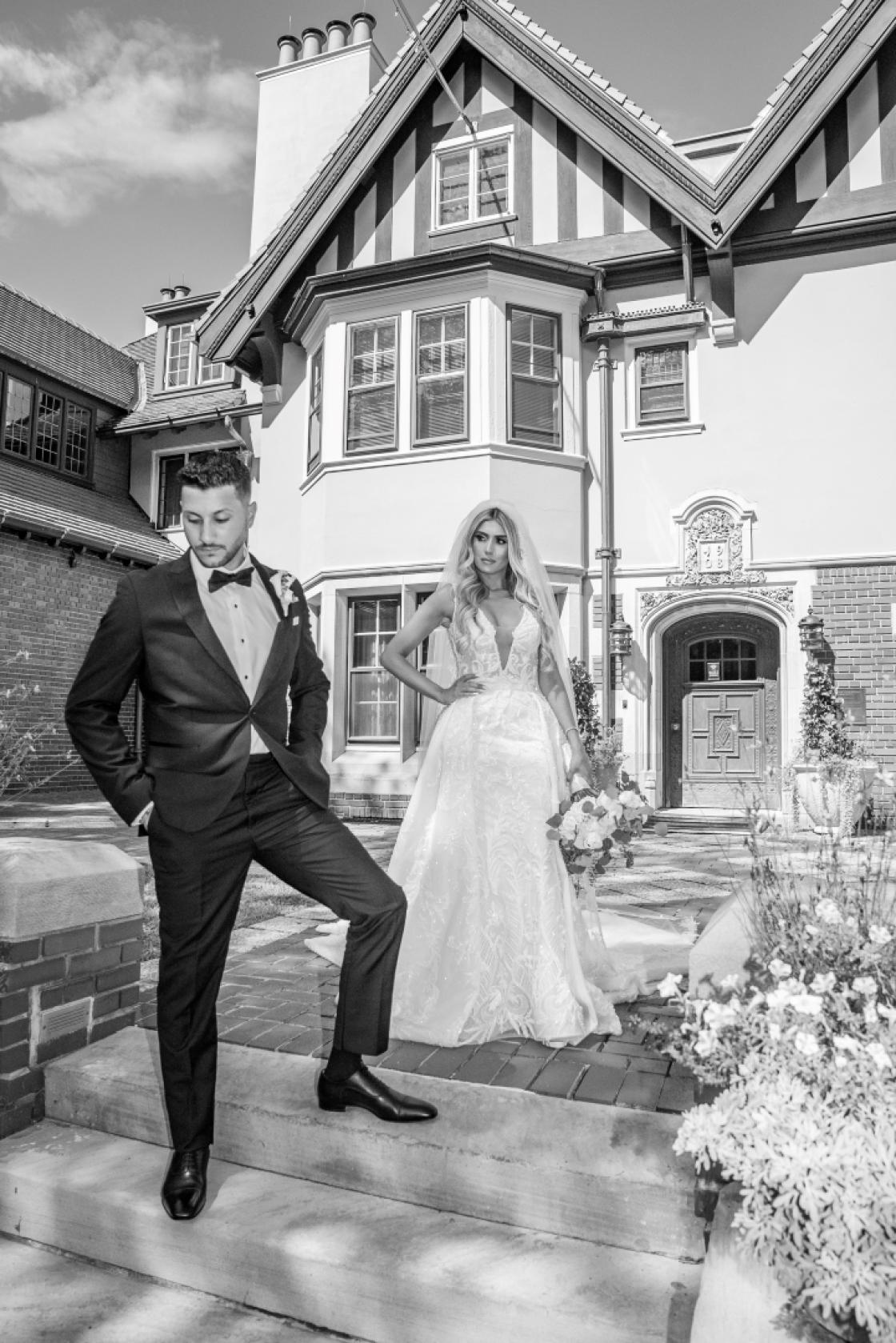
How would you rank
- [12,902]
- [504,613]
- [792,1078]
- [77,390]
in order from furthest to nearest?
[77,390]
[504,613]
[12,902]
[792,1078]

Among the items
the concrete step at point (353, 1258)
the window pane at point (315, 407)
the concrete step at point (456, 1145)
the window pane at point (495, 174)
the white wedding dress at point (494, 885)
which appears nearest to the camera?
the concrete step at point (353, 1258)

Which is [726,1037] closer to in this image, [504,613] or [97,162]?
[504,613]

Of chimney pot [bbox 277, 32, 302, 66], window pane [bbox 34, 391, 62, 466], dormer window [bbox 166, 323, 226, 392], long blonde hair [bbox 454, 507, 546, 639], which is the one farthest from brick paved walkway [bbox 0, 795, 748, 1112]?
chimney pot [bbox 277, 32, 302, 66]

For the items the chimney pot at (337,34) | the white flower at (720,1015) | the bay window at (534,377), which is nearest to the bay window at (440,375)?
the bay window at (534,377)

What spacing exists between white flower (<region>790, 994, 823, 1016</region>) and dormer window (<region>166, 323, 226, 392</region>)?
1979cm

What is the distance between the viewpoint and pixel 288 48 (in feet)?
56.6

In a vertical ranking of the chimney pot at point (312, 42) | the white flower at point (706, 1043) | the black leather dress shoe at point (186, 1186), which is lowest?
the black leather dress shoe at point (186, 1186)

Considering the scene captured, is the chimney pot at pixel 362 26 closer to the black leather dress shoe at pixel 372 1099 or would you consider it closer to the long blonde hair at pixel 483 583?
the long blonde hair at pixel 483 583

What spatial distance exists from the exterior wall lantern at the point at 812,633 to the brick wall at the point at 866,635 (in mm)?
194

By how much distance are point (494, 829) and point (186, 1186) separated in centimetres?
175

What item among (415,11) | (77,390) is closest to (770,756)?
(415,11)

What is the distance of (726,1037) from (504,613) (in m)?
2.38

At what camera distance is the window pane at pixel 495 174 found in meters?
12.6

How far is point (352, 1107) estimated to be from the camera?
283cm
